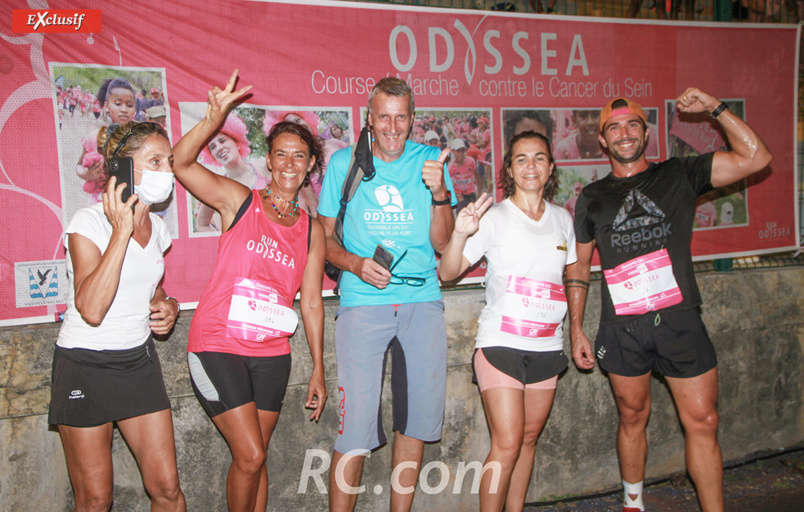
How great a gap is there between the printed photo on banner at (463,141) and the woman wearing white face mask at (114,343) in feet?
5.79

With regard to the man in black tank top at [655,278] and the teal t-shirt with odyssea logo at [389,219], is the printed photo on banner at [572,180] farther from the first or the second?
the teal t-shirt with odyssea logo at [389,219]

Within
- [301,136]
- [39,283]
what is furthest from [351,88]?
[39,283]

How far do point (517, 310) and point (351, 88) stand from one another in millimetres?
1792

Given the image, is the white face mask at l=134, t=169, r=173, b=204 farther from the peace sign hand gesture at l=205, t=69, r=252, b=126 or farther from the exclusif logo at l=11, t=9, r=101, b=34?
the exclusif logo at l=11, t=9, r=101, b=34

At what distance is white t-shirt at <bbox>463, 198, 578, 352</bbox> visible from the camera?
307 centimetres

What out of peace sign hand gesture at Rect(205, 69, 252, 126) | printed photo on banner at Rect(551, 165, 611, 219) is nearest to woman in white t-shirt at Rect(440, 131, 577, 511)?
printed photo on banner at Rect(551, 165, 611, 219)

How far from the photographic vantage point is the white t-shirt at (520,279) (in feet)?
10.1

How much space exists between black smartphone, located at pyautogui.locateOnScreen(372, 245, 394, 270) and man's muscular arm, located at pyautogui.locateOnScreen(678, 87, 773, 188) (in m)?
2.06

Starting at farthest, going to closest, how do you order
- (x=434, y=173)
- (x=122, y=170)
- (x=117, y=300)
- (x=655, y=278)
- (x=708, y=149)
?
(x=708, y=149) < (x=655, y=278) < (x=434, y=173) < (x=117, y=300) < (x=122, y=170)

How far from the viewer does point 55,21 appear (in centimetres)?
311

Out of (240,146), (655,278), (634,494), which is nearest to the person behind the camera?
(655,278)

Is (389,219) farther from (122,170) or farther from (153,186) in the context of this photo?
(122,170)

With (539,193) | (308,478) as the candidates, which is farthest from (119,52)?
(308,478)

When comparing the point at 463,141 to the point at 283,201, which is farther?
the point at 463,141
